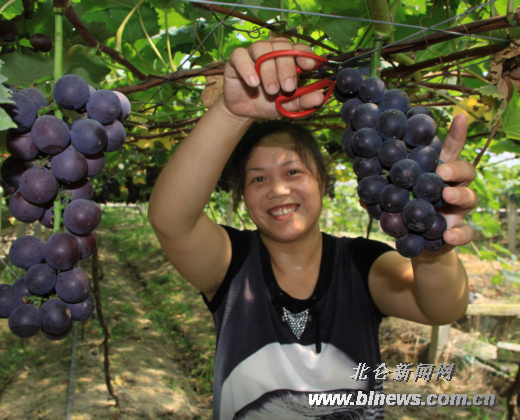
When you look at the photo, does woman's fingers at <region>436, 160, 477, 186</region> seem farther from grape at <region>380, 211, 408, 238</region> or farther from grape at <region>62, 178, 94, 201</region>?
grape at <region>62, 178, 94, 201</region>

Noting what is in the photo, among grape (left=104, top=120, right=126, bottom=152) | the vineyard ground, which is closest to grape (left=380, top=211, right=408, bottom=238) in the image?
grape (left=104, top=120, right=126, bottom=152)

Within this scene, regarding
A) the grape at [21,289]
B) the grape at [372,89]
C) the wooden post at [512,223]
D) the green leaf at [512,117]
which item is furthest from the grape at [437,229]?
the wooden post at [512,223]

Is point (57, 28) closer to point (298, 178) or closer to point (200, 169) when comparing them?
point (200, 169)

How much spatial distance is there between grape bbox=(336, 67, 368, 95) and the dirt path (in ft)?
8.84

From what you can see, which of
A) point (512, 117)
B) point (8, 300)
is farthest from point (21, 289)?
point (512, 117)

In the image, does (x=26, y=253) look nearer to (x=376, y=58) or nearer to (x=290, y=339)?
(x=376, y=58)

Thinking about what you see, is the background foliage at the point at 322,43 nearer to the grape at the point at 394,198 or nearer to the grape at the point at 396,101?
the grape at the point at 396,101

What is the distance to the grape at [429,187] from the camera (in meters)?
0.66

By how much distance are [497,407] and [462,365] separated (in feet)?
1.60

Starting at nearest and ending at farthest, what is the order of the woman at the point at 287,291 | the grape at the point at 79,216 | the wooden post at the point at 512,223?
the grape at the point at 79,216 → the woman at the point at 287,291 → the wooden post at the point at 512,223

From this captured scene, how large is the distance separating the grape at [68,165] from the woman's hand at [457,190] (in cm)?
63

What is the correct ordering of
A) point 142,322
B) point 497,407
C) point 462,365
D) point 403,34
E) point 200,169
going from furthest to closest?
point 142,322
point 462,365
point 497,407
point 403,34
point 200,169

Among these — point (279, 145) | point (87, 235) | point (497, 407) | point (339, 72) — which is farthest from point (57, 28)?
point (497, 407)

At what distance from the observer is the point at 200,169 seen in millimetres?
1031
